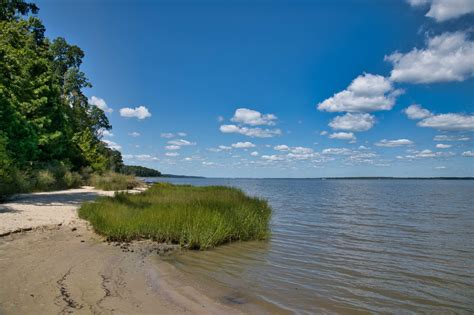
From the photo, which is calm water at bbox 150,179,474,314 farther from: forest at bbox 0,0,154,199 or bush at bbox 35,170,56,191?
bush at bbox 35,170,56,191

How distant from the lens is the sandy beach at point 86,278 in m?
4.91

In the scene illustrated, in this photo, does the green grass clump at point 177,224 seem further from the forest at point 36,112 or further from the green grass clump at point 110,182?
the green grass clump at point 110,182

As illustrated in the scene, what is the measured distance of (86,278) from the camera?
6094mm

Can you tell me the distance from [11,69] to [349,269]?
61.3 feet

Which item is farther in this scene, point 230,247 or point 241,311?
point 230,247

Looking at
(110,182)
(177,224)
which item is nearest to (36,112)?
(110,182)

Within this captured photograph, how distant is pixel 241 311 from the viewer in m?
5.36

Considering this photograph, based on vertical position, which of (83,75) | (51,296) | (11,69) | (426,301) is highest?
(83,75)

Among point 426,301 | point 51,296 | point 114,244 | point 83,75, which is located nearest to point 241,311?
point 51,296

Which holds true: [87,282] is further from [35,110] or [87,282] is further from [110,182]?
[110,182]

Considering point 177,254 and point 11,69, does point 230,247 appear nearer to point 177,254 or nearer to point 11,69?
point 177,254

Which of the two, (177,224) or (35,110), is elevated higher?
(35,110)

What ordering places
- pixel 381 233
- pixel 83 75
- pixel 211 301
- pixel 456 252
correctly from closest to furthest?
pixel 211 301
pixel 456 252
pixel 381 233
pixel 83 75

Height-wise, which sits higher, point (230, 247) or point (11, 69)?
point (11, 69)
